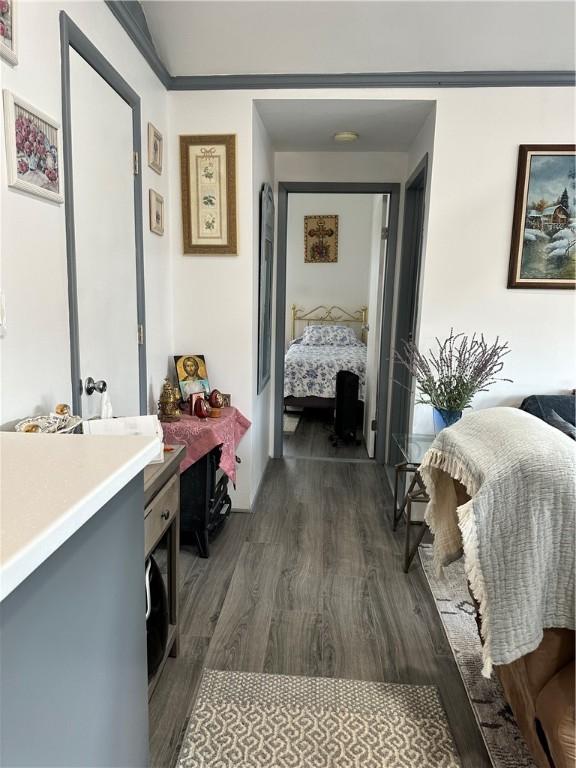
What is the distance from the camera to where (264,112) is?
106 inches

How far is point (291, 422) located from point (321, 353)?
2.93 ft

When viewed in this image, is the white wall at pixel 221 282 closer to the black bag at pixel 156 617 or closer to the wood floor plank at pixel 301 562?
the wood floor plank at pixel 301 562

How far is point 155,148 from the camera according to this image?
2.36 meters

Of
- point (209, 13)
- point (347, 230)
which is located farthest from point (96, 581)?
point (347, 230)

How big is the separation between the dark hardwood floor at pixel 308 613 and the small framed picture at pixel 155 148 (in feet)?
6.59

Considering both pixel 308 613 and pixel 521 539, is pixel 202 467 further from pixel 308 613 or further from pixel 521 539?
pixel 521 539

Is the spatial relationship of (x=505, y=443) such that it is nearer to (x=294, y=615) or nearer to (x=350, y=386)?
(x=294, y=615)

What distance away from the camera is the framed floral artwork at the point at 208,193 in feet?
8.41

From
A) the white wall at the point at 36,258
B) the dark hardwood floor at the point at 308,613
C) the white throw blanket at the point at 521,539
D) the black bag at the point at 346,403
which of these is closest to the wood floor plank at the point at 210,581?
the dark hardwood floor at the point at 308,613

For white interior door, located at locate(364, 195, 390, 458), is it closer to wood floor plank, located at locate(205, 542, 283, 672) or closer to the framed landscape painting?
the framed landscape painting

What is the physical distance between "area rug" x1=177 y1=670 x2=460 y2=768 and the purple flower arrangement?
1740mm

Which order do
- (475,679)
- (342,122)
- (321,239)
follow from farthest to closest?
(321,239), (342,122), (475,679)

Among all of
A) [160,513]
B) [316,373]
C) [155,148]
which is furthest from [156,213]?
[316,373]

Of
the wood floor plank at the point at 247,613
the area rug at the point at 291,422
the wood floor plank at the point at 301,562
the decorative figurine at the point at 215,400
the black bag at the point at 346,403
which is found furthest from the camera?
the area rug at the point at 291,422
